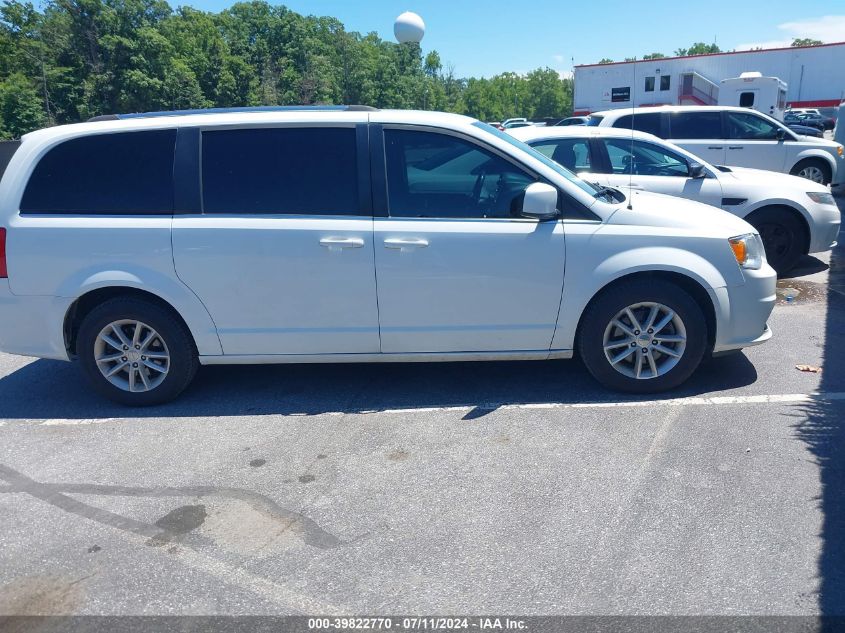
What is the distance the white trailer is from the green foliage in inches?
1174

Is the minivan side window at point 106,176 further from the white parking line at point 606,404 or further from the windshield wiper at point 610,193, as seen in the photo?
the windshield wiper at point 610,193

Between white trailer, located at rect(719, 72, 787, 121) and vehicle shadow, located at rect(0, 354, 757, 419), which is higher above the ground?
white trailer, located at rect(719, 72, 787, 121)

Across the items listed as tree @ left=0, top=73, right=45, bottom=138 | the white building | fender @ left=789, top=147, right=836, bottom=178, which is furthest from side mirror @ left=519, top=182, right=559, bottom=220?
tree @ left=0, top=73, right=45, bottom=138

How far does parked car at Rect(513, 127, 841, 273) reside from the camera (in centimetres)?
761

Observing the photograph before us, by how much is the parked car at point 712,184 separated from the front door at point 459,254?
333cm

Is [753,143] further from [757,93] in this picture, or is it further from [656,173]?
[757,93]

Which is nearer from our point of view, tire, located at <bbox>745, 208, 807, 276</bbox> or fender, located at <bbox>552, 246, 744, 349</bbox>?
fender, located at <bbox>552, 246, 744, 349</bbox>

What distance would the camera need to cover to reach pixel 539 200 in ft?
14.0

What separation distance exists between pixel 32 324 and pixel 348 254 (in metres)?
2.24

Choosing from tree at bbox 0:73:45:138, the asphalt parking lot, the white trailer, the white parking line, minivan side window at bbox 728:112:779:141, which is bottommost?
the asphalt parking lot

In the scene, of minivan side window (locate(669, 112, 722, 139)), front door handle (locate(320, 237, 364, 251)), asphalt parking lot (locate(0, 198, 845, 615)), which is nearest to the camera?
asphalt parking lot (locate(0, 198, 845, 615))

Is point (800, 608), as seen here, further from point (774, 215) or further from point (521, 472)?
point (774, 215)

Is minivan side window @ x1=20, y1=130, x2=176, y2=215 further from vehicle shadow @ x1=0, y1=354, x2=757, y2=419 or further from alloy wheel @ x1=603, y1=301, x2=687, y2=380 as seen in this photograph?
alloy wheel @ x1=603, y1=301, x2=687, y2=380

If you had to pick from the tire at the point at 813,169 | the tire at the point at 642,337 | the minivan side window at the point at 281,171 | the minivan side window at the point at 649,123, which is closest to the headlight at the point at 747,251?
the tire at the point at 642,337
